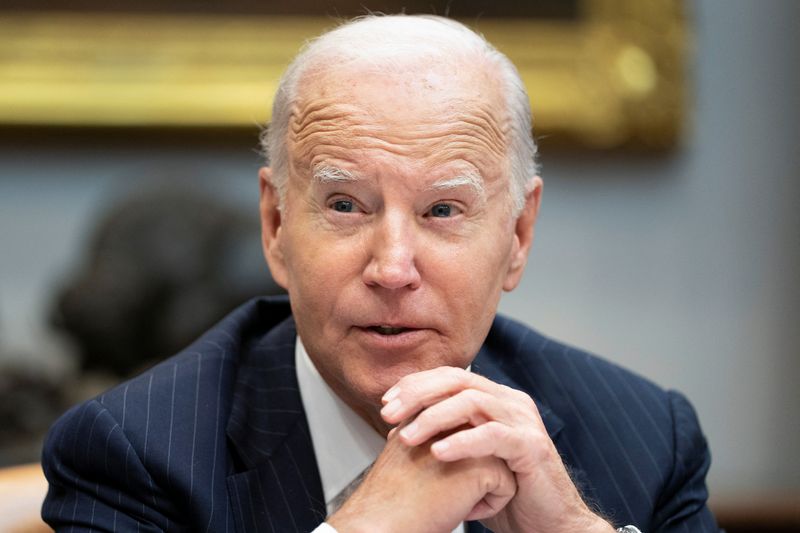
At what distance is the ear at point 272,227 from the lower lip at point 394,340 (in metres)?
0.33

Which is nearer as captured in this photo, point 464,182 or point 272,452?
point 464,182

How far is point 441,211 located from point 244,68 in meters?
2.91

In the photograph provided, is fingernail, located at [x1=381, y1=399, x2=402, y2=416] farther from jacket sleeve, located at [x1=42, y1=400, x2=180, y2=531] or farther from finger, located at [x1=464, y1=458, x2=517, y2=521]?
jacket sleeve, located at [x1=42, y1=400, x2=180, y2=531]

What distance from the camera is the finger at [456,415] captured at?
208 cm

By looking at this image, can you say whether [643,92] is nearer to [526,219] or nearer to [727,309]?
[727,309]

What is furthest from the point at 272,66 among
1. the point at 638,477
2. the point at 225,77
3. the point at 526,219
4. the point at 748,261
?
the point at 638,477

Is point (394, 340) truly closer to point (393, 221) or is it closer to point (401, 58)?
point (393, 221)

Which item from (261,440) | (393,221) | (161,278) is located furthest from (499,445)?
(161,278)

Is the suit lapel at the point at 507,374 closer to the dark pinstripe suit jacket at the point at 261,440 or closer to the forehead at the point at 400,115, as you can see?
the dark pinstripe suit jacket at the point at 261,440

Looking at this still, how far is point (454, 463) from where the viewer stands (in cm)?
214

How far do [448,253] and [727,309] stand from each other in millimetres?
3284

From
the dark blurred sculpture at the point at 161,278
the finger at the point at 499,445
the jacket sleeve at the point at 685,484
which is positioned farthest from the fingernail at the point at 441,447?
the dark blurred sculpture at the point at 161,278

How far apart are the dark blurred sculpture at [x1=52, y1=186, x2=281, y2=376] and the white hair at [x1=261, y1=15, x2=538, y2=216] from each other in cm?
149

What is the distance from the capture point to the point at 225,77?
5020 mm
